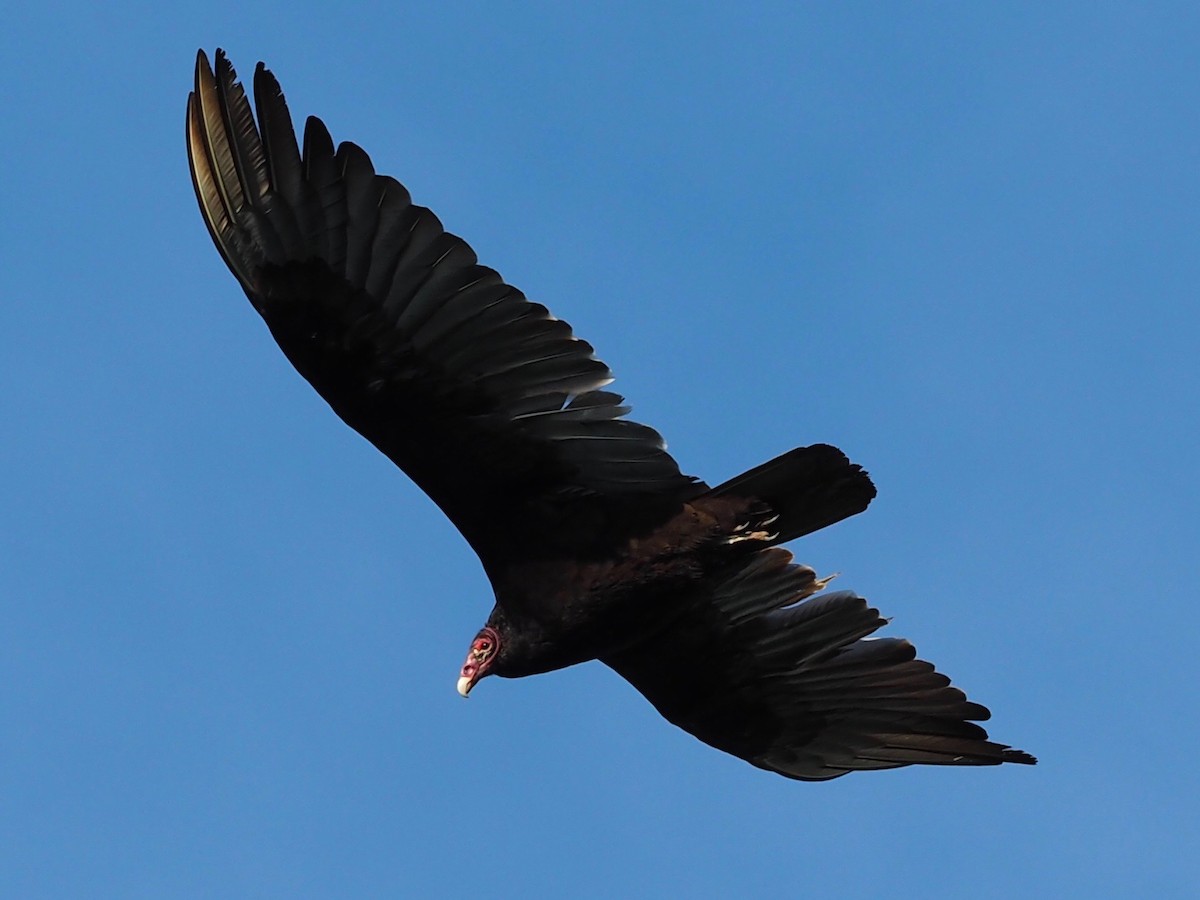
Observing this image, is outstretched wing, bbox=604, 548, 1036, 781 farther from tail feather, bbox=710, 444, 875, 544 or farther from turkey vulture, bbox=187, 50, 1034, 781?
tail feather, bbox=710, 444, 875, 544

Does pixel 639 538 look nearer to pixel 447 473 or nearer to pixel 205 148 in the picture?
pixel 447 473

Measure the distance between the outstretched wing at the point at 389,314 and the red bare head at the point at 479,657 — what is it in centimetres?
69

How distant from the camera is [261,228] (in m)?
8.04

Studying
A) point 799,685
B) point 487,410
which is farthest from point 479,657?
point 799,685

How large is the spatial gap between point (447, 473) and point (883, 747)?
2.60 metres

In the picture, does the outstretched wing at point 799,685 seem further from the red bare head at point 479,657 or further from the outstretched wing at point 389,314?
the outstretched wing at point 389,314

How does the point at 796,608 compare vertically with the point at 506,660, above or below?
above

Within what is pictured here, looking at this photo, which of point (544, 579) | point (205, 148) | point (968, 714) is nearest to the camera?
point (205, 148)

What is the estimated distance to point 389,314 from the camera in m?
8.07

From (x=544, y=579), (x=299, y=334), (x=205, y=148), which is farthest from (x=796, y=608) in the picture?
(x=205, y=148)

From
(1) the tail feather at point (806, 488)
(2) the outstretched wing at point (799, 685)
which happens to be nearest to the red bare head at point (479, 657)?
(2) the outstretched wing at point (799, 685)

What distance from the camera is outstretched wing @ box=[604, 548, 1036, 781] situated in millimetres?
9227

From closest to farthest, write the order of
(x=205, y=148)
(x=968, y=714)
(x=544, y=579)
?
(x=205, y=148) < (x=544, y=579) < (x=968, y=714)

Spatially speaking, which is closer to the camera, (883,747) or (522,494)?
(522,494)
